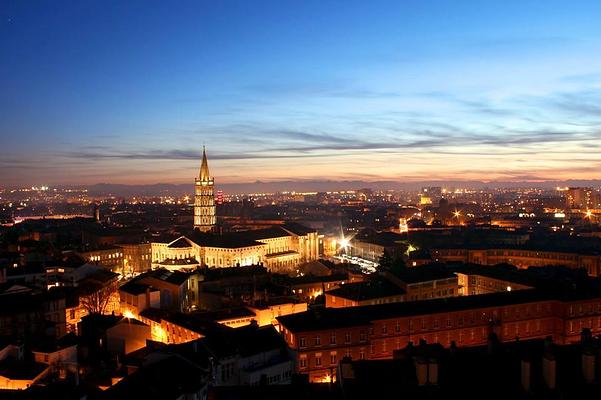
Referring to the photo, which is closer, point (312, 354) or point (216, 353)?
point (216, 353)

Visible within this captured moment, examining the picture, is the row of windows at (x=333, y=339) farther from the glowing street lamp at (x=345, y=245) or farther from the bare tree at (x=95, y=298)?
the glowing street lamp at (x=345, y=245)

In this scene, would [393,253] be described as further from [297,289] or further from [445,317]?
[445,317]

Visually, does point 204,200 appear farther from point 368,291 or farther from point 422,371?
point 422,371

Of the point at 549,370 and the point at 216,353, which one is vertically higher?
the point at 549,370

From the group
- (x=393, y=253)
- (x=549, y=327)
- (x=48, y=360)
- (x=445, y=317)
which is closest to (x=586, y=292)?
(x=549, y=327)

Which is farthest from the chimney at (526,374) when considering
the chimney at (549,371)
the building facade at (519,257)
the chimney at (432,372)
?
the building facade at (519,257)

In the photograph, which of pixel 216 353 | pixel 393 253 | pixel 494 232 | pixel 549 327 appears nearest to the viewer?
pixel 216 353

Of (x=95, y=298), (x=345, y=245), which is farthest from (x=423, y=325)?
(x=345, y=245)

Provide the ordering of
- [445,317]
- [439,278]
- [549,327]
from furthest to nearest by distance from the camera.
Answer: [439,278] → [549,327] → [445,317]
